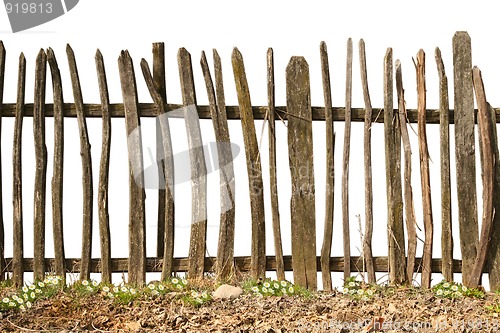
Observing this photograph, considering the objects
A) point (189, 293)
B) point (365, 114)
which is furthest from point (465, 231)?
point (189, 293)

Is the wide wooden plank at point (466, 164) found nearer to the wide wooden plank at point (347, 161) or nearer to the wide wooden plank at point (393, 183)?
the wide wooden plank at point (393, 183)

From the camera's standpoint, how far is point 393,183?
8.51 meters

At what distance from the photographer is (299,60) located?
27.9 ft

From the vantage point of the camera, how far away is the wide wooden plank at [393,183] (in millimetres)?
8477

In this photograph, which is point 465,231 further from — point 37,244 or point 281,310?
point 37,244

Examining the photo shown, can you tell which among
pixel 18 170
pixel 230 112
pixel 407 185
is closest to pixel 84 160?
pixel 18 170

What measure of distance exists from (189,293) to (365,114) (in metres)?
2.38

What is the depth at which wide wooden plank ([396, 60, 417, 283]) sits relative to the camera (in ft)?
27.8

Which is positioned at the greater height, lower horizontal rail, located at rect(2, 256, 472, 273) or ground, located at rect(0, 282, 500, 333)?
lower horizontal rail, located at rect(2, 256, 472, 273)

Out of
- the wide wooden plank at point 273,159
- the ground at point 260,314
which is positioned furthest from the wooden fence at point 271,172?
the ground at point 260,314

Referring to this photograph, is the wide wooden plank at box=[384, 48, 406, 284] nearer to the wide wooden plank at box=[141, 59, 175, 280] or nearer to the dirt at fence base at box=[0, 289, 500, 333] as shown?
the dirt at fence base at box=[0, 289, 500, 333]

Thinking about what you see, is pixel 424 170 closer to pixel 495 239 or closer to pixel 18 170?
pixel 495 239

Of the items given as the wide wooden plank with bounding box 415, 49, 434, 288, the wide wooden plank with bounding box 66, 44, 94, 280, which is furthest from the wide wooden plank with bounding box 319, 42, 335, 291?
the wide wooden plank with bounding box 66, 44, 94, 280

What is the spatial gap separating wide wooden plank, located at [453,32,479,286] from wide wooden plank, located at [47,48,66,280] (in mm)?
3826
